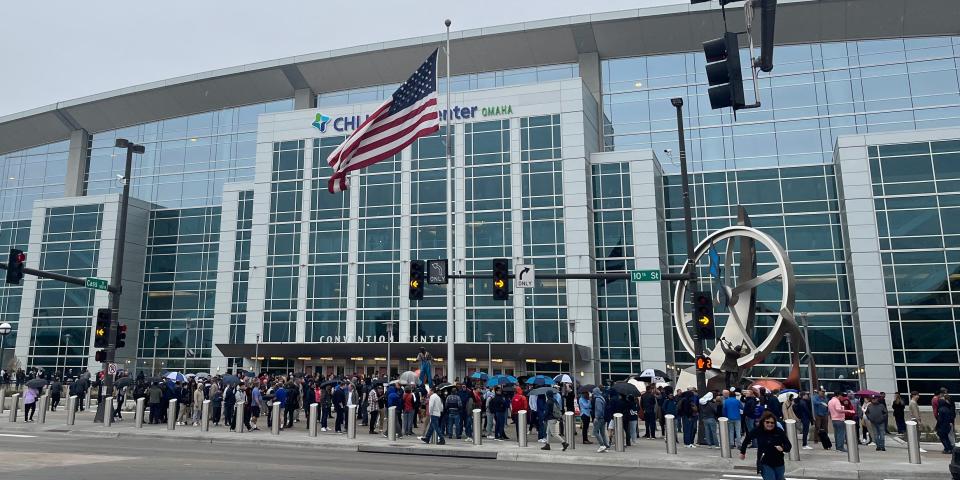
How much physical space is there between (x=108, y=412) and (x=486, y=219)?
30243 millimetres

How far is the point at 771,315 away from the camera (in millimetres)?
50375

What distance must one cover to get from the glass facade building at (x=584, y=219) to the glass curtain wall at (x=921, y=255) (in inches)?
5.1

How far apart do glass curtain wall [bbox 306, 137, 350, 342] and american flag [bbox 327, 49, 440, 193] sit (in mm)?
27002

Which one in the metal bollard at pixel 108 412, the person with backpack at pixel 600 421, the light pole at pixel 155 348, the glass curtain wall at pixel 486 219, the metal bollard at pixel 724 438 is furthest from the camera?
the light pole at pixel 155 348

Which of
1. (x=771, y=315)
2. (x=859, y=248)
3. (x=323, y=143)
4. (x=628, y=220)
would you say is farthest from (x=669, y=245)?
(x=323, y=143)

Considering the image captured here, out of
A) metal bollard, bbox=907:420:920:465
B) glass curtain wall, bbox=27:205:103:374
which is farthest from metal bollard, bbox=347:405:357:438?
glass curtain wall, bbox=27:205:103:374

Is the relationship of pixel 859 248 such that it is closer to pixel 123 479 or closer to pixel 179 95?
pixel 123 479

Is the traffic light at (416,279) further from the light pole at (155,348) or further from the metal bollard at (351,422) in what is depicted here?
the light pole at (155,348)

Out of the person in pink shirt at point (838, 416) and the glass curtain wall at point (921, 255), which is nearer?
the person in pink shirt at point (838, 416)

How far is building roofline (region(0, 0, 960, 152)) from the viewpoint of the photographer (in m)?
54.4

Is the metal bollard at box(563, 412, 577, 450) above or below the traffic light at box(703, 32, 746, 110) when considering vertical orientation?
below

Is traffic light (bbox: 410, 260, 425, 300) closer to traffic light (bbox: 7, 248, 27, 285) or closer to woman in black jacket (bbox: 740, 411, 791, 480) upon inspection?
traffic light (bbox: 7, 248, 27, 285)

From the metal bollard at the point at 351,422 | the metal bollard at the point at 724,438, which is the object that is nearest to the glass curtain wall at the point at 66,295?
the metal bollard at the point at 351,422

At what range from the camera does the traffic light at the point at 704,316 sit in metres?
21.8
